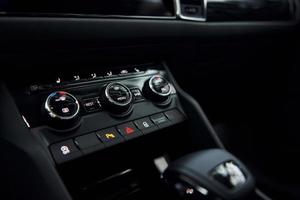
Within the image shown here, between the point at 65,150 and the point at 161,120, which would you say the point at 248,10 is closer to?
the point at 161,120

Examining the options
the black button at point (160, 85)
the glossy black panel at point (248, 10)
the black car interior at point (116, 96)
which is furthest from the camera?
the glossy black panel at point (248, 10)

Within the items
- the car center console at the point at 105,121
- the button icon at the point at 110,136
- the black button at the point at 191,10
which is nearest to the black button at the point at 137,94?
the car center console at the point at 105,121

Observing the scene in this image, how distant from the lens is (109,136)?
0.60 metres

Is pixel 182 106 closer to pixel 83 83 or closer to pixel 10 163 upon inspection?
pixel 83 83

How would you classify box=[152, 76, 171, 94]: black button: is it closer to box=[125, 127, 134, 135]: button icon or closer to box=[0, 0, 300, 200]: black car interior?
box=[0, 0, 300, 200]: black car interior

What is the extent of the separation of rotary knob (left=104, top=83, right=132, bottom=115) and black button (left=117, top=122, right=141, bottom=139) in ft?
0.08

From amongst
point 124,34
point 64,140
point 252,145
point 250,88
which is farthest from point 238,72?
point 64,140

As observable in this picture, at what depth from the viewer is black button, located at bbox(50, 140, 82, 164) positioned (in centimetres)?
53

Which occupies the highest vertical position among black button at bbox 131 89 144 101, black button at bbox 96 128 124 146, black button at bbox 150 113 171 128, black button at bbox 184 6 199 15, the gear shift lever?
black button at bbox 184 6 199 15

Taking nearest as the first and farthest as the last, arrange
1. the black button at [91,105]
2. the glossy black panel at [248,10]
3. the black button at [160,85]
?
the black button at [91,105] → the black button at [160,85] → the glossy black panel at [248,10]

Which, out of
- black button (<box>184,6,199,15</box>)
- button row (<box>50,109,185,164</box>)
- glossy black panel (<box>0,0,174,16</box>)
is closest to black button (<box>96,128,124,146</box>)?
button row (<box>50,109,185,164</box>)

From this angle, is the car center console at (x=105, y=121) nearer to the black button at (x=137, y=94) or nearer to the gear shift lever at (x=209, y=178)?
the black button at (x=137, y=94)

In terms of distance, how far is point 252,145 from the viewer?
1.30m

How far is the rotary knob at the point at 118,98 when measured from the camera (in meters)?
0.63
